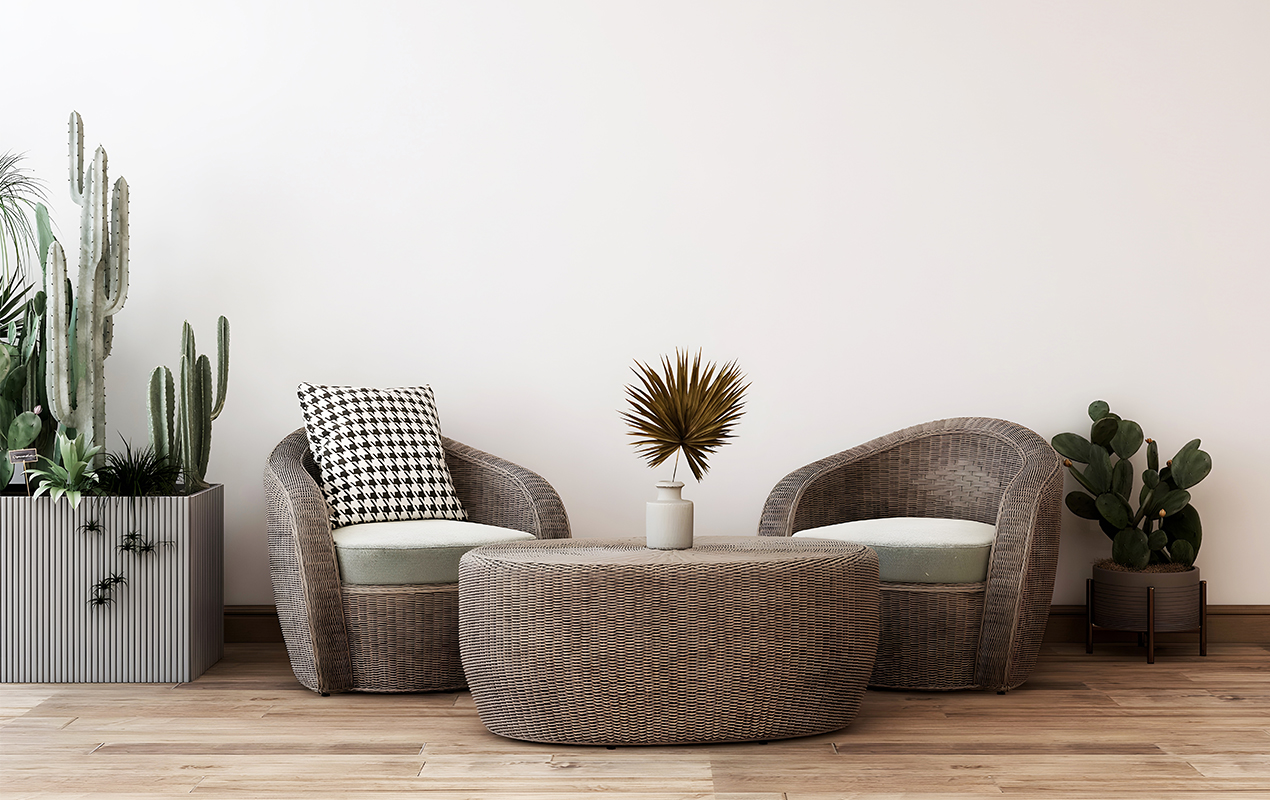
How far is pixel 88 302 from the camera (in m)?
3.04

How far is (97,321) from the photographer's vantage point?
3.08 m

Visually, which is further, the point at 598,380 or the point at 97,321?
the point at 598,380

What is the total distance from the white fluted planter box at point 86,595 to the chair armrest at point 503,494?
0.83m

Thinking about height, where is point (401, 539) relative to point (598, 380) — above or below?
below

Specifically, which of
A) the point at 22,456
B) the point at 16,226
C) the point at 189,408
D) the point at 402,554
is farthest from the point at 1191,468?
the point at 16,226

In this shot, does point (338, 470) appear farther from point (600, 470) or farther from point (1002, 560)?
point (1002, 560)

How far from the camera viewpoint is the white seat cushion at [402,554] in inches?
107

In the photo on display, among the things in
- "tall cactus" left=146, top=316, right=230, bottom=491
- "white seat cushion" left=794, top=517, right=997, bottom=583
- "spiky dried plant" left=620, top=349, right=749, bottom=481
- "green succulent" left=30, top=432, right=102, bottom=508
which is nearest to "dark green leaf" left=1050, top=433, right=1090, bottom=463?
"white seat cushion" left=794, top=517, right=997, bottom=583

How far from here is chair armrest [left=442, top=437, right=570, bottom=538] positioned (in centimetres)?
303

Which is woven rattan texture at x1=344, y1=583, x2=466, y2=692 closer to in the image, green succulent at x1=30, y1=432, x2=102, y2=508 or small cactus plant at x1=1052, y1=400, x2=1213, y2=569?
green succulent at x1=30, y1=432, x2=102, y2=508

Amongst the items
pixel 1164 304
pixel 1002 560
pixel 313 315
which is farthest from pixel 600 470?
pixel 1164 304

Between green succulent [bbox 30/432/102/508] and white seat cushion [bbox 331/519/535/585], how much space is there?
2.55 feet

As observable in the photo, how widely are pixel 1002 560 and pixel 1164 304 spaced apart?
139cm

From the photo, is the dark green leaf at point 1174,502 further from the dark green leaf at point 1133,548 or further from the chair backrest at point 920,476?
the chair backrest at point 920,476
